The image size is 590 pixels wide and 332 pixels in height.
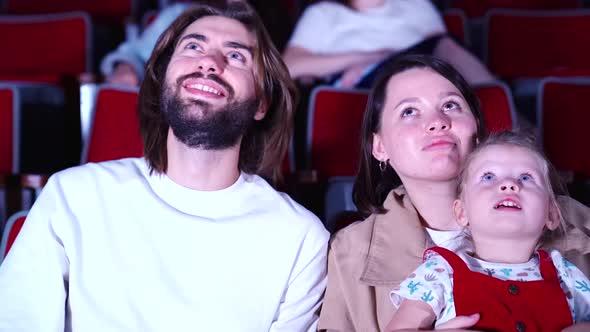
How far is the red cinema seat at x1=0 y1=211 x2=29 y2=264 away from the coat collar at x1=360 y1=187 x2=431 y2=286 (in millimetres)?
267

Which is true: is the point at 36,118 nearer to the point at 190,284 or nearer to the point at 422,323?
the point at 190,284

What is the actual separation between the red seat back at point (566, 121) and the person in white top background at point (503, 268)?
300 mm

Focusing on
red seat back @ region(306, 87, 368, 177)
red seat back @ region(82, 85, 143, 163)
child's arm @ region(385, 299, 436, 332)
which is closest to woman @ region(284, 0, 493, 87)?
red seat back @ region(306, 87, 368, 177)

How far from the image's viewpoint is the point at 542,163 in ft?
1.66

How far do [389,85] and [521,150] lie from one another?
0.14 metres

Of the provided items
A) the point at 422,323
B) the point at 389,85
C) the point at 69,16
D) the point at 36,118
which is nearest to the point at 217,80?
the point at 389,85

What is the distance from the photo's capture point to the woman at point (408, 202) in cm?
55

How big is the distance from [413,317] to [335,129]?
0.35 metres

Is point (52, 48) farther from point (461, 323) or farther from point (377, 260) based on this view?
point (461, 323)

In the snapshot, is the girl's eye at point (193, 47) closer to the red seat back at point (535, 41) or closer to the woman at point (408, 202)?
the woman at point (408, 202)

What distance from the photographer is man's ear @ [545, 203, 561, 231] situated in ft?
1.66

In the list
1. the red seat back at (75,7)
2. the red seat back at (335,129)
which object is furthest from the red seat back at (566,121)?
the red seat back at (75,7)

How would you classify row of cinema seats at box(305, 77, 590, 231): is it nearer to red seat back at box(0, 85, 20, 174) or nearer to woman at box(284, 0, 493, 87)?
woman at box(284, 0, 493, 87)

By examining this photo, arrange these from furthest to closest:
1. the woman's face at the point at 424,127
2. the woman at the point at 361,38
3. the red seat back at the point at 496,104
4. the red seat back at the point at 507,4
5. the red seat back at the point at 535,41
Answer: the red seat back at the point at 507,4
the red seat back at the point at 535,41
the woman at the point at 361,38
the red seat back at the point at 496,104
the woman's face at the point at 424,127
